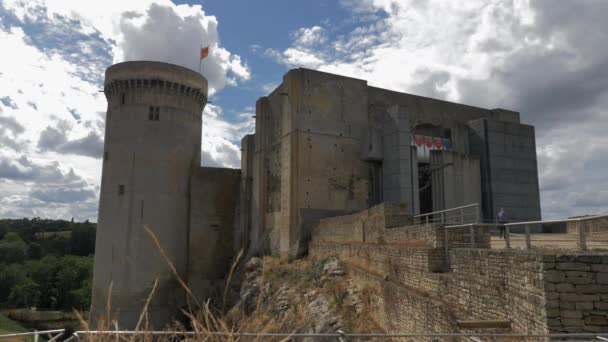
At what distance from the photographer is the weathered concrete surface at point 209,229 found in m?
26.6

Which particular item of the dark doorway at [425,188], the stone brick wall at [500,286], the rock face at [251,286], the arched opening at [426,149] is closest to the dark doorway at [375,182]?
the arched opening at [426,149]

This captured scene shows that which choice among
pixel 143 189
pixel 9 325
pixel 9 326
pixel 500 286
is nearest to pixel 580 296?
pixel 500 286

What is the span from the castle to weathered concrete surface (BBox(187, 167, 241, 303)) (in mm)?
65

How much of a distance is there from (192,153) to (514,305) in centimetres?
2275

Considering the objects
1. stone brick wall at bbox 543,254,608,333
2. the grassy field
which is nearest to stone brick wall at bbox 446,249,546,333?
stone brick wall at bbox 543,254,608,333

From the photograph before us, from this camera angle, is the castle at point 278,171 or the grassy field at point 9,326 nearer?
the castle at point 278,171

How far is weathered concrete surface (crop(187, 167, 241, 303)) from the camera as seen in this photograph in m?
26.6

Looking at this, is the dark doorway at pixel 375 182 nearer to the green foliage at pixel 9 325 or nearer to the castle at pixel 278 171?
the castle at pixel 278 171

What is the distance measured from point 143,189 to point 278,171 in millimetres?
7863

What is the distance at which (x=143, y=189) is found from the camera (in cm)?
2453

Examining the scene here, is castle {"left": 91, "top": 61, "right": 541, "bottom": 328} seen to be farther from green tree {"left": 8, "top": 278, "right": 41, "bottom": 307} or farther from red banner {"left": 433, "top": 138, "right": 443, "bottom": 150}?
green tree {"left": 8, "top": 278, "right": 41, "bottom": 307}

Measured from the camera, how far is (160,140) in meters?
25.3

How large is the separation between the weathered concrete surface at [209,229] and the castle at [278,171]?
65 millimetres

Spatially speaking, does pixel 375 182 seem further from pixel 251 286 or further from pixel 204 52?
pixel 204 52
